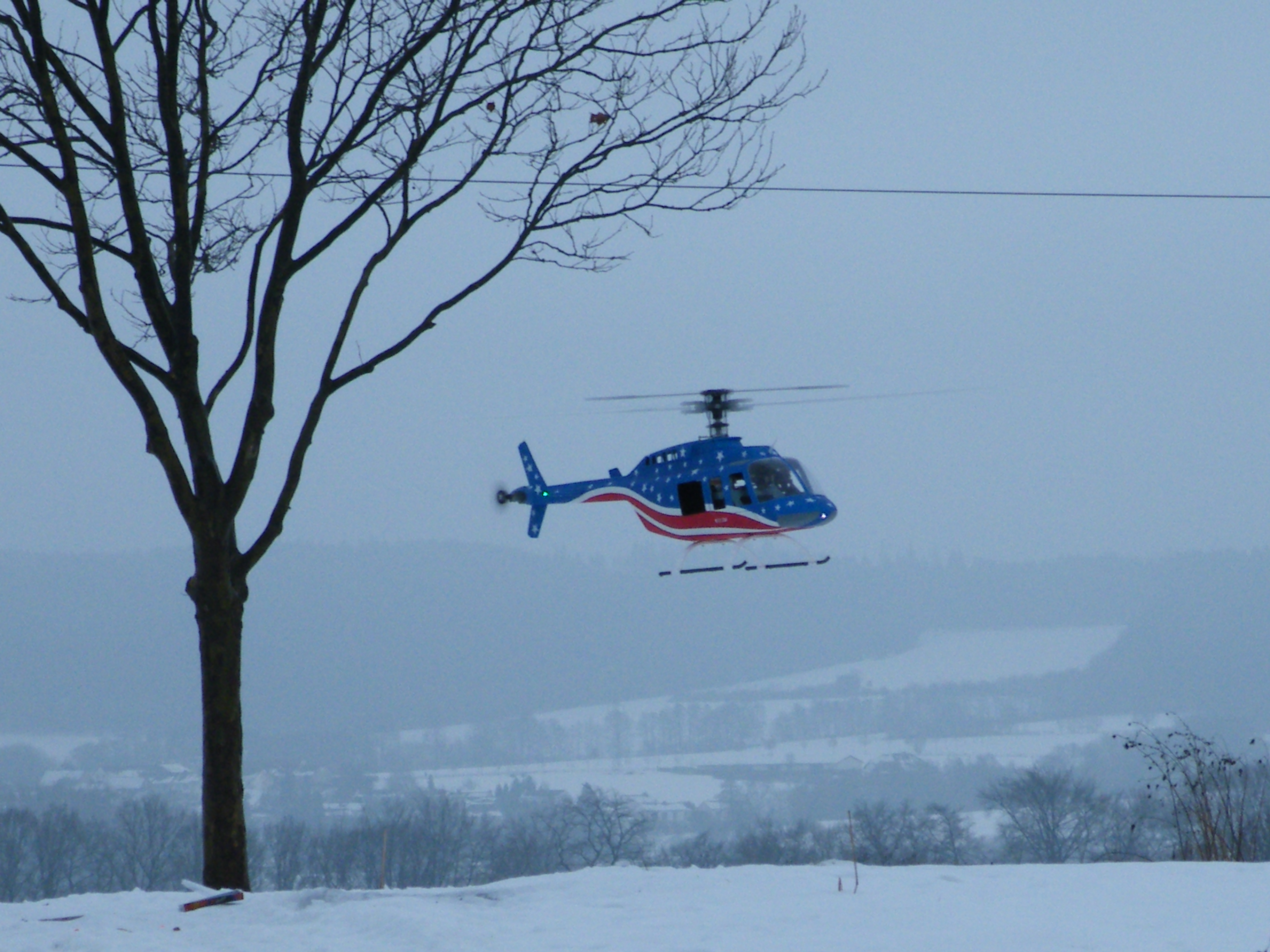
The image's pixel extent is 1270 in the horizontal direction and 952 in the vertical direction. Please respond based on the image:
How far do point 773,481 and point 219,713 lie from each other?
370 centimetres

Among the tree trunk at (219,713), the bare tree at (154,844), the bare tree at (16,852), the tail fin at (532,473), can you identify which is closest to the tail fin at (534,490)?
the tail fin at (532,473)

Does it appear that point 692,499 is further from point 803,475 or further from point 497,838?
point 497,838

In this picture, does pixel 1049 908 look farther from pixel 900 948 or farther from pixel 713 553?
pixel 713 553

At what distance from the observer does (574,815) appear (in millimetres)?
18219

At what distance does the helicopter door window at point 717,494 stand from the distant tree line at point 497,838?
7085 mm

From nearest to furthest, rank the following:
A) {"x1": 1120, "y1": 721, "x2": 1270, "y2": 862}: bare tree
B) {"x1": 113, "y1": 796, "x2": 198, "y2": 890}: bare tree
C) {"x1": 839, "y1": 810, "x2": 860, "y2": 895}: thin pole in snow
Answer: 1. {"x1": 839, "y1": 810, "x2": 860, "y2": 895}: thin pole in snow
2. {"x1": 1120, "y1": 721, "x2": 1270, "y2": 862}: bare tree
3. {"x1": 113, "y1": 796, "x2": 198, "y2": 890}: bare tree

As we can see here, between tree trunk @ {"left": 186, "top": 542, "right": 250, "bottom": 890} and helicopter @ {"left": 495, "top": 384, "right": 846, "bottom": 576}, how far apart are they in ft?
8.44

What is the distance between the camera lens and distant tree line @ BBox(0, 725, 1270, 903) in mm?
17359

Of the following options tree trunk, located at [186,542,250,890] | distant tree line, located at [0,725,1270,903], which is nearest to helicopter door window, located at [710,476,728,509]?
tree trunk, located at [186,542,250,890]

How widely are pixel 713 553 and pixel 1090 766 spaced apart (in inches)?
684

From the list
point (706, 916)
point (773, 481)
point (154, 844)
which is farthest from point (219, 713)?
point (154, 844)

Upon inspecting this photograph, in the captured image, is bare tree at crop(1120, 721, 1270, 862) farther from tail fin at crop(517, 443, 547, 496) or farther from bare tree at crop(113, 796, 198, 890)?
bare tree at crop(113, 796, 198, 890)

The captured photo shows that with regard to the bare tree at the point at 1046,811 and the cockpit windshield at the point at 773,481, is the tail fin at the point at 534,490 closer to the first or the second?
the cockpit windshield at the point at 773,481

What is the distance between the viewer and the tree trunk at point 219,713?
19.4 ft
